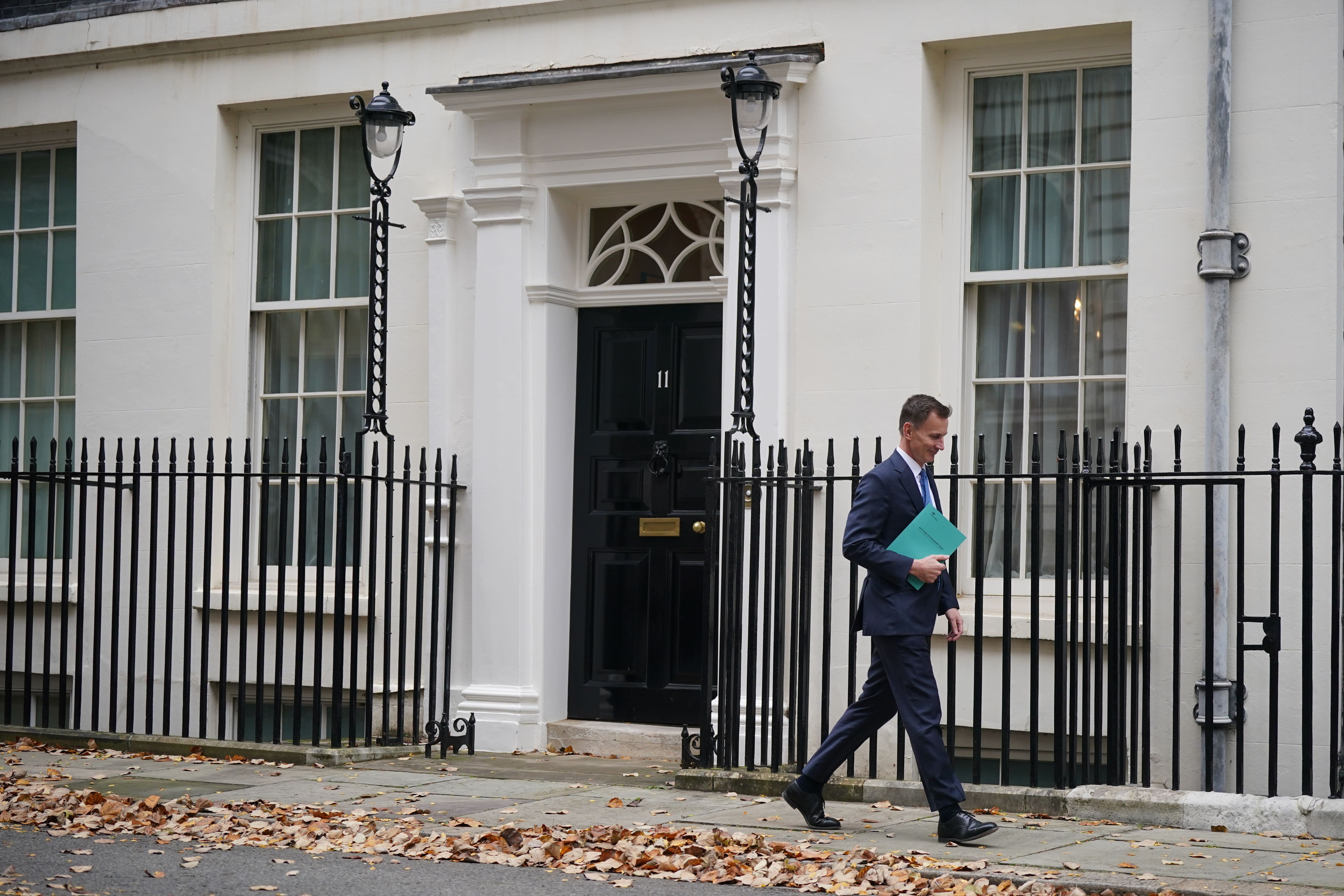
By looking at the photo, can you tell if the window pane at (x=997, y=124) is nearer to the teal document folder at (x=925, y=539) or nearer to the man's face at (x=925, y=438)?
the man's face at (x=925, y=438)

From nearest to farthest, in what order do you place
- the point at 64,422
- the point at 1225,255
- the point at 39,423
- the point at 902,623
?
1. the point at 902,623
2. the point at 1225,255
3. the point at 64,422
4. the point at 39,423

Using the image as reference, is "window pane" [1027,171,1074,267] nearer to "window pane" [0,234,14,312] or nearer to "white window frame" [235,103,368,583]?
"white window frame" [235,103,368,583]

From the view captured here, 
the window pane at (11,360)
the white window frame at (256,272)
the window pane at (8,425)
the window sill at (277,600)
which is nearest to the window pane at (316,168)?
the white window frame at (256,272)

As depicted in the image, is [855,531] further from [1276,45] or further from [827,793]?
[1276,45]

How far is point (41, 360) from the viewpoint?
40.2ft

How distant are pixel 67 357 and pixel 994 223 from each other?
6.89 m

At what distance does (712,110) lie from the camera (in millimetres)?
9797

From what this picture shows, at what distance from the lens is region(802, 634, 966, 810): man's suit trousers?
6.61 m

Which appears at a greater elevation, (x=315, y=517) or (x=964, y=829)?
(x=315, y=517)

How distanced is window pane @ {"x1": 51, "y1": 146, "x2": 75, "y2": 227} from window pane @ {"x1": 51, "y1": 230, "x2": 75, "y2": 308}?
0.10 metres

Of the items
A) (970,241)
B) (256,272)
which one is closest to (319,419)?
(256,272)

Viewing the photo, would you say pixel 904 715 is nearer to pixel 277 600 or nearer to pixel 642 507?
pixel 642 507

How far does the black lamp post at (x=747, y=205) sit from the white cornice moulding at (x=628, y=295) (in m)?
0.91

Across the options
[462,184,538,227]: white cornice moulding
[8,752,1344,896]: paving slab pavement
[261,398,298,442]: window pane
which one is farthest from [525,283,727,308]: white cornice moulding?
[8,752,1344,896]: paving slab pavement
